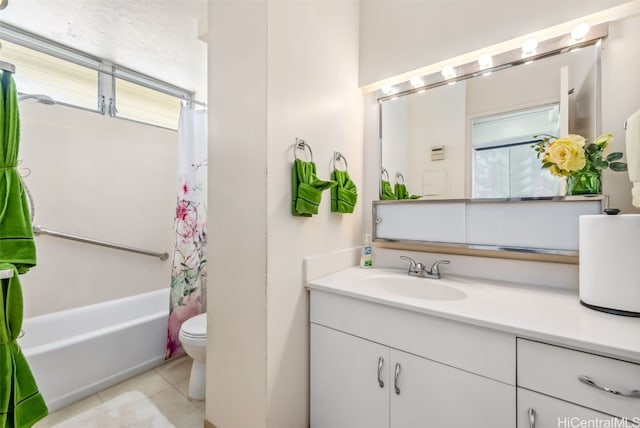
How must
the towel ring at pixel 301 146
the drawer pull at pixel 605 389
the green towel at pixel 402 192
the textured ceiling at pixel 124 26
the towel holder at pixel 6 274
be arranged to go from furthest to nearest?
the textured ceiling at pixel 124 26
the green towel at pixel 402 192
the towel ring at pixel 301 146
the towel holder at pixel 6 274
the drawer pull at pixel 605 389

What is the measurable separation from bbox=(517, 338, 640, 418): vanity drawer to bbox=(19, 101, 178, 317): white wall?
2850 millimetres

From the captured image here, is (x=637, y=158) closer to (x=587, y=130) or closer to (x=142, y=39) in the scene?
(x=587, y=130)

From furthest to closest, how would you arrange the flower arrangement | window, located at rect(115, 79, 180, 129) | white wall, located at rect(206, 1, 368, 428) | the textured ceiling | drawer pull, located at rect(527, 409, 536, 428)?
window, located at rect(115, 79, 180, 129) → the textured ceiling → white wall, located at rect(206, 1, 368, 428) → the flower arrangement → drawer pull, located at rect(527, 409, 536, 428)

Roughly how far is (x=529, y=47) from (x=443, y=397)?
5.06 feet

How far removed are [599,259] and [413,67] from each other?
1231mm

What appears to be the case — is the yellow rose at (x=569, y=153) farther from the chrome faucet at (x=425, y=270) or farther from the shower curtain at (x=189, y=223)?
the shower curtain at (x=189, y=223)

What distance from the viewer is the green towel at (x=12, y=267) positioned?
3.22 feet

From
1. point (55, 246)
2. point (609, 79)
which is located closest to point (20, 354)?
point (55, 246)

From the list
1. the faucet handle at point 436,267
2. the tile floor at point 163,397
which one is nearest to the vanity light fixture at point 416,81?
the faucet handle at point 436,267

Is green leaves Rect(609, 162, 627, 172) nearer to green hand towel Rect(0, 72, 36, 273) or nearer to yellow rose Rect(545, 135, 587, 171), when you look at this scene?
yellow rose Rect(545, 135, 587, 171)

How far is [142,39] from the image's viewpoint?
2.08 m

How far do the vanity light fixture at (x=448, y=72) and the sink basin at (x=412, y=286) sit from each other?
43.8 inches

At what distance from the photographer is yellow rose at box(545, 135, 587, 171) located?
1.05m

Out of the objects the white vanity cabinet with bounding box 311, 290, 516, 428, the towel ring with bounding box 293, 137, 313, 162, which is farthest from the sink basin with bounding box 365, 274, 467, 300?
the towel ring with bounding box 293, 137, 313, 162
